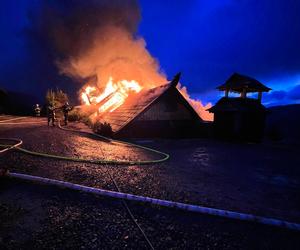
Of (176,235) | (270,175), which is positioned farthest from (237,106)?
(176,235)

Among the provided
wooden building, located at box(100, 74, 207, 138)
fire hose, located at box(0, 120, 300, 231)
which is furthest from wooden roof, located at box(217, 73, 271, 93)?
fire hose, located at box(0, 120, 300, 231)

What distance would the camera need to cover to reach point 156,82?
96.0ft

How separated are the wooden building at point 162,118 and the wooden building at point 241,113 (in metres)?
2.27

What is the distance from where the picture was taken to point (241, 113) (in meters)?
17.4

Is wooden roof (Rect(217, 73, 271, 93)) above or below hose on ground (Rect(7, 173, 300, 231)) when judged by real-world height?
above

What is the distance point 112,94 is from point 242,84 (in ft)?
48.8

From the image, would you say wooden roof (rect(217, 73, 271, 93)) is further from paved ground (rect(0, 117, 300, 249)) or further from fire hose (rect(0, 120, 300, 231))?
fire hose (rect(0, 120, 300, 231))

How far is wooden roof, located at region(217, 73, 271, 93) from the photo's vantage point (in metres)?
17.6

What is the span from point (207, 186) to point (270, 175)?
3.69 m

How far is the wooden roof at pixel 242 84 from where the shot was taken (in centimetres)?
1756

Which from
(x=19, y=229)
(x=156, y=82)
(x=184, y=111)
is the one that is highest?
(x=156, y=82)

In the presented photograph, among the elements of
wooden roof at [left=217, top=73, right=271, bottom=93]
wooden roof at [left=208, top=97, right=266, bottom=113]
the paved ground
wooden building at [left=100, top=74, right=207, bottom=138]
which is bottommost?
the paved ground

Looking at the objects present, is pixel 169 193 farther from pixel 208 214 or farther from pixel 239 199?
pixel 239 199

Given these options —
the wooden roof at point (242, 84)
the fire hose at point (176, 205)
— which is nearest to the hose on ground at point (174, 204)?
the fire hose at point (176, 205)
